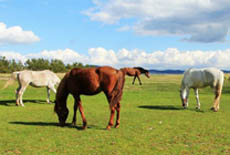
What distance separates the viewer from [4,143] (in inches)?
261

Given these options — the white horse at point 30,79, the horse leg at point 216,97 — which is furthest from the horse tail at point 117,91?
the white horse at point 30,79

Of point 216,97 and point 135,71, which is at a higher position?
point 135,71

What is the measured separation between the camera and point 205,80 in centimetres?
1345

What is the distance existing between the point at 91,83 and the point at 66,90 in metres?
1.38

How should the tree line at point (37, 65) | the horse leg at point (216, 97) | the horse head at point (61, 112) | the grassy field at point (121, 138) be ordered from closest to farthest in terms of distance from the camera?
the grassy field at point (121, 138) < the horse head at point (61, 112) < the horse leg at point (216, 97) < the tree line at point (37, 65)

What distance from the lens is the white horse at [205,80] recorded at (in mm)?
12794

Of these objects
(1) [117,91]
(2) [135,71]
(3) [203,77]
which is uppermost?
(2) [135,71]

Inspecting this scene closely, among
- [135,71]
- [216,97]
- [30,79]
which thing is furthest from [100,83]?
[30,79]

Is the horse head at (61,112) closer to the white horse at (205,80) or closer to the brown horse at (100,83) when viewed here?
the brown horse at (100,83)

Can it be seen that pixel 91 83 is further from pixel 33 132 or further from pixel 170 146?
pixel 170 146

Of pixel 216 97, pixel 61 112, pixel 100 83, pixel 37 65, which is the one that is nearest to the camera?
pixel 100 83

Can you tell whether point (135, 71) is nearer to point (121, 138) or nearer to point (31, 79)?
point (121, 138)

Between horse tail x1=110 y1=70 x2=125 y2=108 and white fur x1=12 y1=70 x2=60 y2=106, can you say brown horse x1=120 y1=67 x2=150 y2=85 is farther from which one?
white fur x1=12 y1=70 x2=60 y2=106

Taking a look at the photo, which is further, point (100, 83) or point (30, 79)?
point (30, 79)
